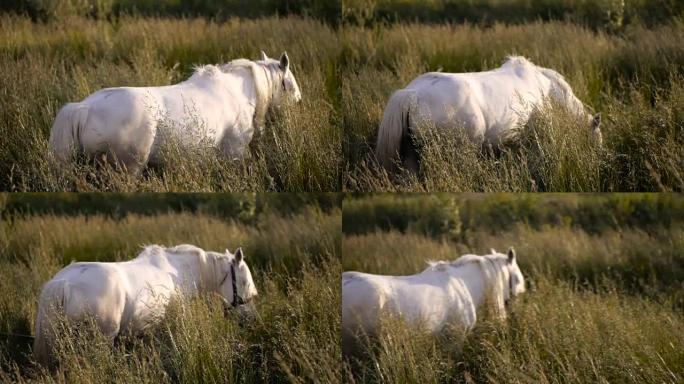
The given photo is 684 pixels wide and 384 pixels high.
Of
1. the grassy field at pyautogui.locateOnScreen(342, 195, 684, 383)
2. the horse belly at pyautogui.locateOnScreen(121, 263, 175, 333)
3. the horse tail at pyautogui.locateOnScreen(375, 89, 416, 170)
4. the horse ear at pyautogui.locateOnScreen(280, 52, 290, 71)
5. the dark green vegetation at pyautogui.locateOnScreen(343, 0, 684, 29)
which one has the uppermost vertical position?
the dark green vegetation at pyautogui.locateOnScreen(343, 0, 684, 29)

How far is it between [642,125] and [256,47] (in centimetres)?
324

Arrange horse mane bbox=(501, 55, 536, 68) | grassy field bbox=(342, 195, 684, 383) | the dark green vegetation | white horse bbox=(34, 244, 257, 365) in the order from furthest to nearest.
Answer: the dark green vegetation → horse mane bbox=(501, 55, 536, 68) → white horse bbox=(34, 244, 257, 365) → grassy field bbox=(342, 195, 684, 383)

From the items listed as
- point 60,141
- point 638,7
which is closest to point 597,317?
point 638,7

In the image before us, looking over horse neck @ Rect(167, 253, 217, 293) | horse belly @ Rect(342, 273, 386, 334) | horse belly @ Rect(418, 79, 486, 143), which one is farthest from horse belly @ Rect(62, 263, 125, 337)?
horse belly @ Rect(418, 79, 486, 143)

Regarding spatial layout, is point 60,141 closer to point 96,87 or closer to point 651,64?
point 96,87

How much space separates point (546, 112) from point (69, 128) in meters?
3.38

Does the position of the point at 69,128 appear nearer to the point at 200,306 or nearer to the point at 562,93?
the point at 200,306

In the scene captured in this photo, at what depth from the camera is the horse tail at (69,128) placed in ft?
16.8

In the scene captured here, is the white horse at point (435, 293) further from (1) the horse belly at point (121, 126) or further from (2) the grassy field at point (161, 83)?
(1) the horse belly at point (121, 126)

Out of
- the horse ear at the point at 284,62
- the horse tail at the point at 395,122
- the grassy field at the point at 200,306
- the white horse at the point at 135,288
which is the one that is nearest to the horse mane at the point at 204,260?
the white horse at the point at 135,288

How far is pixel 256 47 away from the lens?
663 cm

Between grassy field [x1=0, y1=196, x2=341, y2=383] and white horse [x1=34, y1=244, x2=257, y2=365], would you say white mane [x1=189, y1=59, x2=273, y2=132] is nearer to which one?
grassy field [x1=0, y1=196, x2=341, y2=383]

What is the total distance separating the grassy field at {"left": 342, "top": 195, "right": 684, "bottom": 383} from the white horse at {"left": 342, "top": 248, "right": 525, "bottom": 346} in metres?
0.15

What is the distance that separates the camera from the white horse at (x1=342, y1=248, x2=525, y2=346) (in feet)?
17.4
